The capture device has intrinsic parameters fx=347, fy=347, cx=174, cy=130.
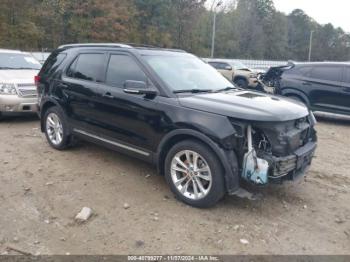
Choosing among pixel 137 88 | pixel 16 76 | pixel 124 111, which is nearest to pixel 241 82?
pixel 16 76

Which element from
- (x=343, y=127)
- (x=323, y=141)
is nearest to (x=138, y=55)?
(x=323, y=141)

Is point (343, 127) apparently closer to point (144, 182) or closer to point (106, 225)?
point (144, 182)

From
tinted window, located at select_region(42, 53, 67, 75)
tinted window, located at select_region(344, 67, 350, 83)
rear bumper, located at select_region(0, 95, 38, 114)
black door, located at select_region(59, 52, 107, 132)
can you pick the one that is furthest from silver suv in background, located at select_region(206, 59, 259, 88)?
black door, located at select_region(59, 52, 107, 132)

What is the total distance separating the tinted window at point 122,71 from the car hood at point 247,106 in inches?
31.7

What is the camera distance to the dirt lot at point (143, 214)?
3.37 meters

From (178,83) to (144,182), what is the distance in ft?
4.69


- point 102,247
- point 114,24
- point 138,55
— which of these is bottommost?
point 102,247

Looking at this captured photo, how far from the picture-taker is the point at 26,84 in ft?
26.1

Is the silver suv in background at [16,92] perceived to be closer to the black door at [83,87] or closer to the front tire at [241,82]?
the black door at [83,87]

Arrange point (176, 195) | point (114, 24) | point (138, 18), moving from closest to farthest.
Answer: point (176, 195), point (114, 24), point (138, 18)

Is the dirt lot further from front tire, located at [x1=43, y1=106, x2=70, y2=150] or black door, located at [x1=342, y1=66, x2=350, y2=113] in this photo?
black door, located at [x1=342, y1=66, x2=350, y2=113]

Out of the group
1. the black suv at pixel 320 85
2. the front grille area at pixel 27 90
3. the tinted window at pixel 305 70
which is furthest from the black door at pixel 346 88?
the front grille area at pixel 27 90

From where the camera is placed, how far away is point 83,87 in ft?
17.3

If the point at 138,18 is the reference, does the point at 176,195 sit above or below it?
below
